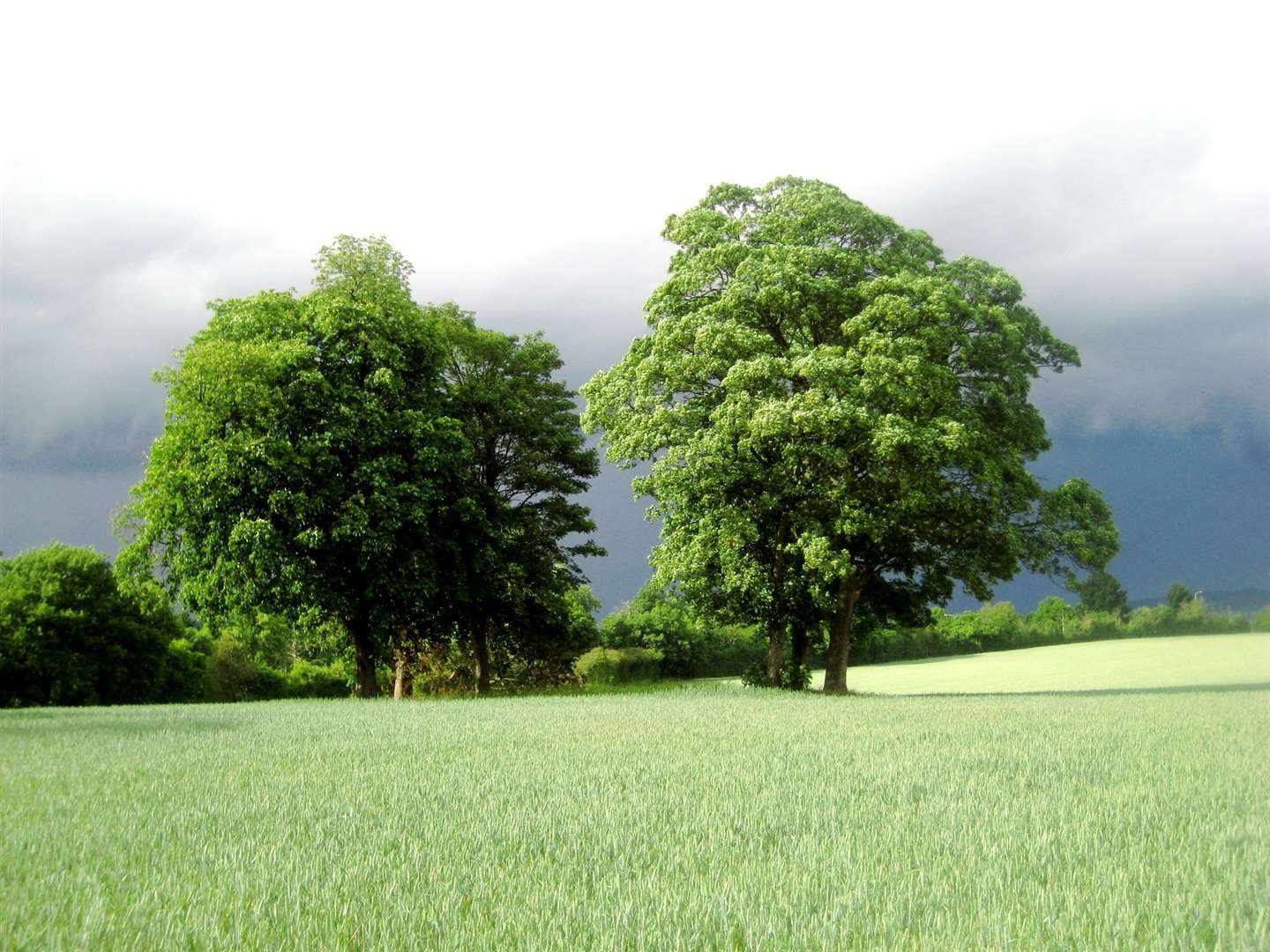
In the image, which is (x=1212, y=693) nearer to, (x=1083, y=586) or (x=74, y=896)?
(x=1083, y=586)

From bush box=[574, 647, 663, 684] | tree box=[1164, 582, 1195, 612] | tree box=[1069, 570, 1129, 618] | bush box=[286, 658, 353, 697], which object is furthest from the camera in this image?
tree box=[1069, 570, 1129, 618]

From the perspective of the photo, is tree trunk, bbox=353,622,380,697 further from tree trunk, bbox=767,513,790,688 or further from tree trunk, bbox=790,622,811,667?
tree trunk, bbox=790,622,811,667

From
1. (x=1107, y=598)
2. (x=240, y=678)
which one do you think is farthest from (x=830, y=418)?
(x=1107, y=598)

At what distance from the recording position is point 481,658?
34469 millimetres

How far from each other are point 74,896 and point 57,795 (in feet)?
14.5

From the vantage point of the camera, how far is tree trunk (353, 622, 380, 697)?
3058 cm

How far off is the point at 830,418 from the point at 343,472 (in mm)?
14963

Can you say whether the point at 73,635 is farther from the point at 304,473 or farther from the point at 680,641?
the point at 680,641

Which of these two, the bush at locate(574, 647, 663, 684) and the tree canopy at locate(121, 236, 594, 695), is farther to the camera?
the bush at locate(574, 647, 663, 684)

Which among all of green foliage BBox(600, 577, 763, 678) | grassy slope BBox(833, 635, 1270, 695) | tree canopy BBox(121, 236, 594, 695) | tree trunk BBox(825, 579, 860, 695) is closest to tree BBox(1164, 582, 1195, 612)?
grassy slope BBox(833, 635, 1270, 695)

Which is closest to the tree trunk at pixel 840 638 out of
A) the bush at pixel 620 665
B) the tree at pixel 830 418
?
the tree at pixel 830 418

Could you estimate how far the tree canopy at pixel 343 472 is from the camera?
86.8 ft

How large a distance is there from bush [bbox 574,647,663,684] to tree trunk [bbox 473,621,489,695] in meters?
18.0

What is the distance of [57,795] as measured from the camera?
8.46 meters
